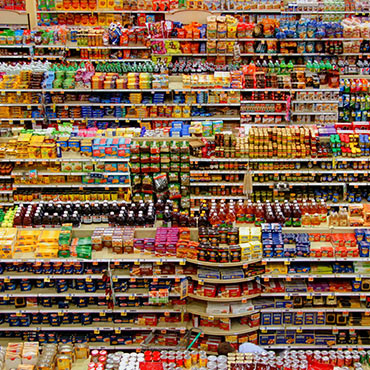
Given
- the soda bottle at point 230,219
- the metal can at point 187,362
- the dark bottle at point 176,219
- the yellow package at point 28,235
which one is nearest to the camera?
the metal can at point 187,362

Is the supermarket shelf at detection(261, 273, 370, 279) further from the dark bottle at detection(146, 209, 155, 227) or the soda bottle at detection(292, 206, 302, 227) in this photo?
the dark bottle at detection(146, 209, 155, 227)

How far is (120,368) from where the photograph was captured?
5801 mm

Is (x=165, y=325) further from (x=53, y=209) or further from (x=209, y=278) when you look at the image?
(x=53, y=209)

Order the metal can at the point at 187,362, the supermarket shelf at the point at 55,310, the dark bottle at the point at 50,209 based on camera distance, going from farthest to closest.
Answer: the dark bottle at the point at 50,209 → the supermarket shelf at the point at 55,310 → the metal can at the point at 187,362

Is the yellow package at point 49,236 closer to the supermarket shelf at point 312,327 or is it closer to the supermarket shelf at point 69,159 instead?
the supermarket shelf at point 69,159

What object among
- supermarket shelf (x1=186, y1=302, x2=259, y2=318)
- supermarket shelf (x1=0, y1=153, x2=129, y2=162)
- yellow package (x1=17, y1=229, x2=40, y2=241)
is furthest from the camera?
supermarket shelf (x1=0, y1=153, x2=129, y2=162)

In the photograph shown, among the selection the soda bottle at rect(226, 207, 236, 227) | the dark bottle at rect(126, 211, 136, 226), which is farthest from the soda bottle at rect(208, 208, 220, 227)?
the dark bottle at rect(126, 211, 136, 226)

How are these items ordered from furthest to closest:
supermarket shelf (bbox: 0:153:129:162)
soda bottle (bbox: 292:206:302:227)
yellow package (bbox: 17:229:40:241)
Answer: supermarket shelf (bbox: 0:153:129:162)
soda bottle (bbox: 292:206:302:227)
yellow package (bbox: 17:229:40:241)

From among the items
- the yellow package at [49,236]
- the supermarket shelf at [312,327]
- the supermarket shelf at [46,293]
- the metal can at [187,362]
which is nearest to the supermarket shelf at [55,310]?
the supermarket shelf at [46,293]

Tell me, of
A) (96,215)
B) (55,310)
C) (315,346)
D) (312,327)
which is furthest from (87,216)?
(315,346)

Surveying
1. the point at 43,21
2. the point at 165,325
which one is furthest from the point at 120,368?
the point at 43,21

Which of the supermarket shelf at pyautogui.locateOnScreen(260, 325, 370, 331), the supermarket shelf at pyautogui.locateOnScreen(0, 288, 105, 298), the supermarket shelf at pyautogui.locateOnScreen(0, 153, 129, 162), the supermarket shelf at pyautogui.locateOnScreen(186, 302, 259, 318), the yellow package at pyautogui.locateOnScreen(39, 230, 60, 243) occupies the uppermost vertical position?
the supermarket shelf at pyautogui.locateOnScreen(0, 153, 129, 162)

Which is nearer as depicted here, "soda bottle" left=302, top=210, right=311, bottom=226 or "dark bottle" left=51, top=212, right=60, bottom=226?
"soda bottle" left=302, top=210, right=311, bottom=226

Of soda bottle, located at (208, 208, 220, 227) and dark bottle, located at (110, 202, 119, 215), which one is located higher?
dark bottle, located at (110, 202, 119, 215)
